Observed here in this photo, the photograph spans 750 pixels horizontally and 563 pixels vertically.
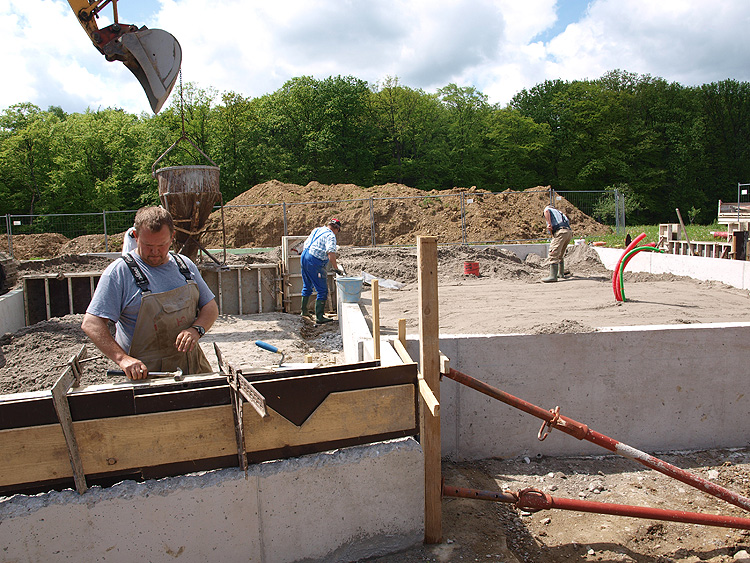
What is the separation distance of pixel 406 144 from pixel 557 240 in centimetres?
3144

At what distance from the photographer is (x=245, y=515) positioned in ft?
8.54

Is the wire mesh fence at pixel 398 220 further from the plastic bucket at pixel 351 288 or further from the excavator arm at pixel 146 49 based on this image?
the excavator arm at pixel 146 49

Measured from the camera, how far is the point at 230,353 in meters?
6.87

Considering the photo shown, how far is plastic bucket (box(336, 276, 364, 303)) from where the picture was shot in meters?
7.41

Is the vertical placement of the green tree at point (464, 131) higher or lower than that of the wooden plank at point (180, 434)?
higher

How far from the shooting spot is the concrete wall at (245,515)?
2.39 metres

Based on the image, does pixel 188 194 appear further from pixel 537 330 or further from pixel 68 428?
pixel 68 428

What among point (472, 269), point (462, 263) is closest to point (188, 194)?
point (472, 269)

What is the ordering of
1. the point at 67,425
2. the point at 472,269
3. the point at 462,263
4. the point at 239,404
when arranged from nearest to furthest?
the point at 67,425 → the point at 239,404 → the point at 472,269 → the point at 462,263

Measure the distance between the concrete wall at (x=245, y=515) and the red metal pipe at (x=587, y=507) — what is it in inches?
14.5

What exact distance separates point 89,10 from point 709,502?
8.90m

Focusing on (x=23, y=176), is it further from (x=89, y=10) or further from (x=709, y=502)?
(x=709, y=502)

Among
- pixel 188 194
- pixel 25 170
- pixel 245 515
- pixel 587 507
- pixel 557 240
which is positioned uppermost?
pixel 25 170

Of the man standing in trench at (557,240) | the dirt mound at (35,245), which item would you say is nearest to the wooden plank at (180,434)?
the man standing in trench at (557,240)
